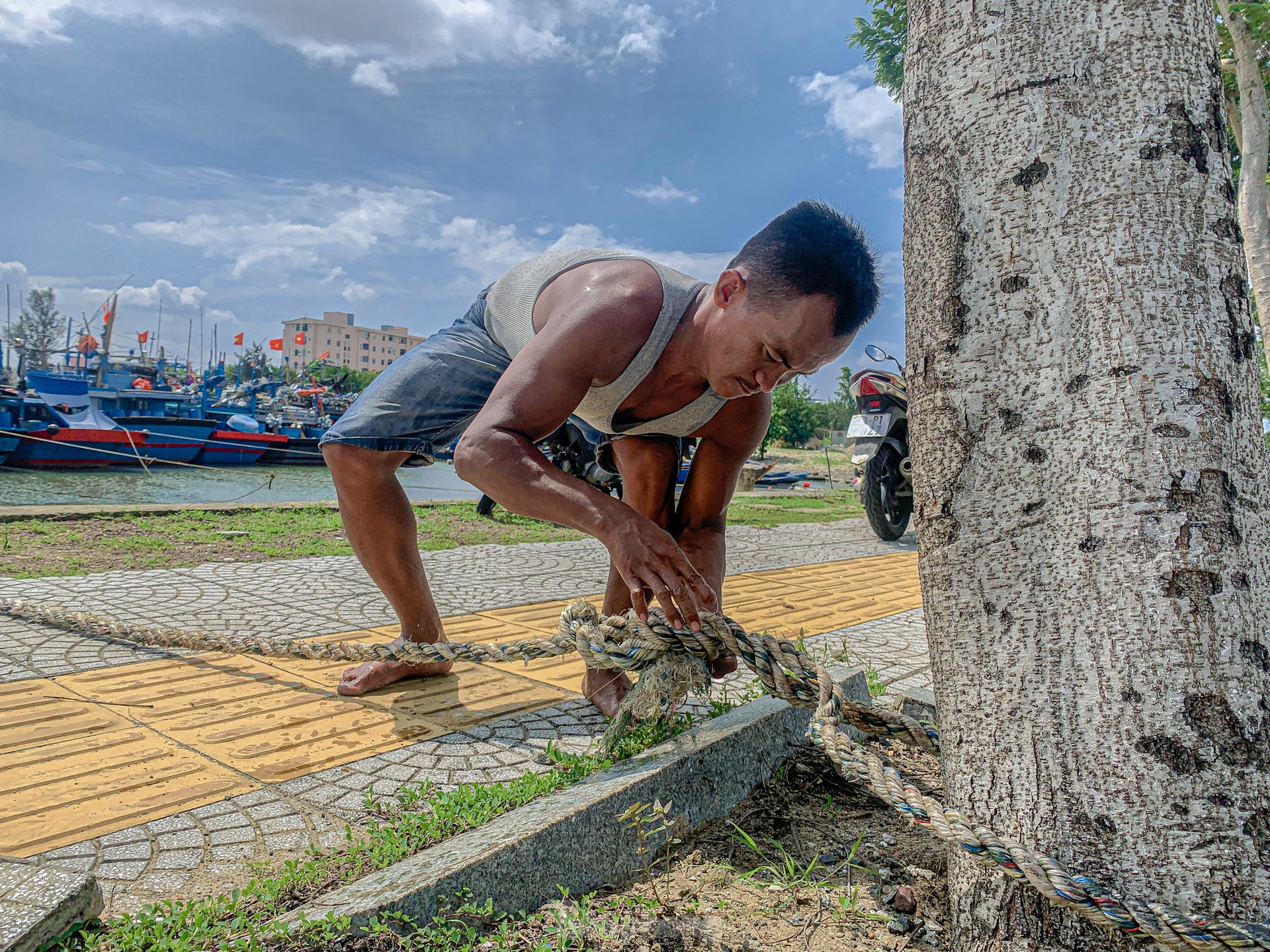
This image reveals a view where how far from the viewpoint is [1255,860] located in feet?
3.71

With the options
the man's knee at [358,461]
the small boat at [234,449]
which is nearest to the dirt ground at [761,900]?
the man's knee at [358,461]

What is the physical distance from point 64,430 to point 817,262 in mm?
26056

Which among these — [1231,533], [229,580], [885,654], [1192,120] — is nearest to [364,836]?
[1231,533]

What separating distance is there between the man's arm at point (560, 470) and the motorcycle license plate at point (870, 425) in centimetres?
562

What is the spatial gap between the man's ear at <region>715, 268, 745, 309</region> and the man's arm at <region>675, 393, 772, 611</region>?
511 millimetres

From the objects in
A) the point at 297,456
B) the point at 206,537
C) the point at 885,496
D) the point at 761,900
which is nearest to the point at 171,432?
the point at 297,456

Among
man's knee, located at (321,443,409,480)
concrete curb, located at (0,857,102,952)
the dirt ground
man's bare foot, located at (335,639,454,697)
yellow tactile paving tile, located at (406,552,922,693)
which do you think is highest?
man's knee, located at (321,443,409,480)

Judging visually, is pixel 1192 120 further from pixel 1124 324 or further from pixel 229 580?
pixel 229 580

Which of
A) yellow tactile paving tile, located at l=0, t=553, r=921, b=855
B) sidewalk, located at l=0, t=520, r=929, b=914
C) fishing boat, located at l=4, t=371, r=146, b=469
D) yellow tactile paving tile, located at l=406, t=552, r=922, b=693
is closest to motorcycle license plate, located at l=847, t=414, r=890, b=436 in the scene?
yellow tactile paving tile, located at l=406, t=552, r=922, b=693

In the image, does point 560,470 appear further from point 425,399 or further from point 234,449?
point 234,449

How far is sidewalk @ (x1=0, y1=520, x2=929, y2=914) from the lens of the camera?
1.79m

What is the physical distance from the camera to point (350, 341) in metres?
133

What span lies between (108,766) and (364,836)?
2.71 feet

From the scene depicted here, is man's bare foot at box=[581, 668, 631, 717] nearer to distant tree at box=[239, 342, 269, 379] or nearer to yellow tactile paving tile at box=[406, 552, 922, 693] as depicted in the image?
yellow tactile paving tile at box=[406, 552, 922, 693]
